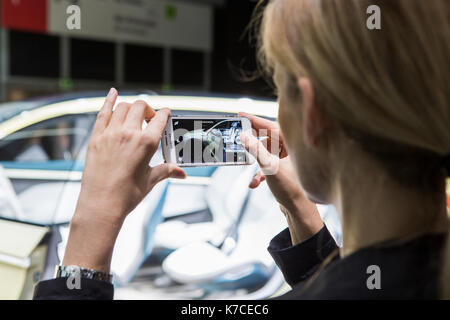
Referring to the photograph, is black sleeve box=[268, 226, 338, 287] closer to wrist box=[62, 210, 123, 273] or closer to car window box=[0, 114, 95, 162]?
wrist box=[62, 210, 123, 273]

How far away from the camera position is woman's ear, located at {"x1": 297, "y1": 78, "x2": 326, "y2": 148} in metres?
0.59

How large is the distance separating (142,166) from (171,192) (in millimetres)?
1044

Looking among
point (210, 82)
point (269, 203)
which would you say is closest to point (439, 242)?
point (269, 203)

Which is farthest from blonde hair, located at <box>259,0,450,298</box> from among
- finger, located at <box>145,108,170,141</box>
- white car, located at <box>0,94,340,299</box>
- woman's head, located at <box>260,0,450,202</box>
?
white car, located at <box>0,94,340,299</box>

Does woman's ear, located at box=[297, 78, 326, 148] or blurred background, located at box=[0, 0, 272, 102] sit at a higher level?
blurred background, located at box=[0, 0, 272, 102]

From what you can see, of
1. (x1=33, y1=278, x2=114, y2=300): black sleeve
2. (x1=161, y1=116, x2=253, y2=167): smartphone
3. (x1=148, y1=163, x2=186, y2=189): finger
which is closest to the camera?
(x1=33, y1=278, x2=114, y2=300): black sleeve

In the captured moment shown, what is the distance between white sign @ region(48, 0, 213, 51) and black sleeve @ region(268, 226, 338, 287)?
4.93 metres

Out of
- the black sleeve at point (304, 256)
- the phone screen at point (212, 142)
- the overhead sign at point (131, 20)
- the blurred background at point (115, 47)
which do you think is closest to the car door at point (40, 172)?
the phone screen at point (212, 142)

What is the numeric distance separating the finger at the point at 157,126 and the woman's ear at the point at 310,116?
0.21 meters

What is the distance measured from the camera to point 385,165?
1.99ft

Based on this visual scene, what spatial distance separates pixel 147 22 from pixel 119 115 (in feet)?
19.0

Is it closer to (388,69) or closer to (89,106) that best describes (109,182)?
(388,69)

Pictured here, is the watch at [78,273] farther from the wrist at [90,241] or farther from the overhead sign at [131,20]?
the overhead sign at [131,20]
